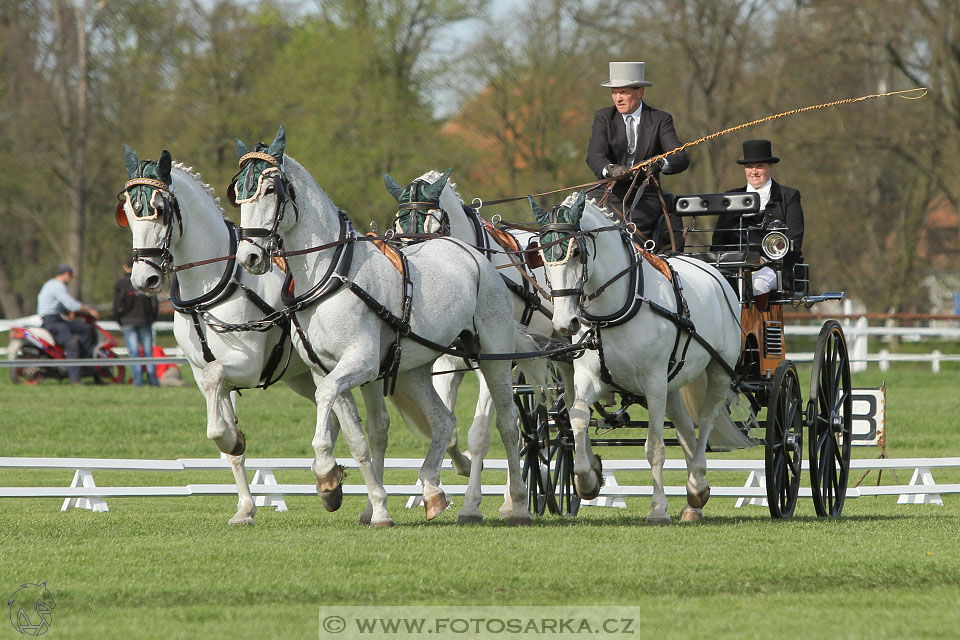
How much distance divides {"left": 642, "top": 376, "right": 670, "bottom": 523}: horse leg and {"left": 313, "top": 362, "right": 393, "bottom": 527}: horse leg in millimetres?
1781

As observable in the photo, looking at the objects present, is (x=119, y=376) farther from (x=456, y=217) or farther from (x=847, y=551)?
(x=847, y=551)

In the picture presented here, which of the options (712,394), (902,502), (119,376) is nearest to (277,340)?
(712,394)

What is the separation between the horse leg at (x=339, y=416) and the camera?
7.32 meters

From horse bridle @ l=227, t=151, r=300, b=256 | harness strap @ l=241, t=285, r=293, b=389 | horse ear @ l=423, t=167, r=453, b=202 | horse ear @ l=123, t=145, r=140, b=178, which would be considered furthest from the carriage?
horse ear @ l=123, t=145, r=140, b=178

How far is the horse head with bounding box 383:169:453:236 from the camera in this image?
897 centimetres

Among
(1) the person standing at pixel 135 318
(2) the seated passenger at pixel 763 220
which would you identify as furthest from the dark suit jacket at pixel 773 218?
(1) the person standing at pixel 135 318

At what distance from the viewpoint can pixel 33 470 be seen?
1353 centimetres

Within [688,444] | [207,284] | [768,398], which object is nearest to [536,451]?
[688,444]

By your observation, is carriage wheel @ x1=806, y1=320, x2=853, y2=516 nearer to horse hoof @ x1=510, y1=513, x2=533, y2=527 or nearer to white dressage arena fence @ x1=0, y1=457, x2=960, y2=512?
white dressage arena fence @ x1=0, y1=457, x2=960, y2=512

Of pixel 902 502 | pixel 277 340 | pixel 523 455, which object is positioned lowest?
pixel 902 502

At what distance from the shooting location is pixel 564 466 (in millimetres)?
10039

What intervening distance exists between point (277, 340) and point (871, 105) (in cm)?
2793

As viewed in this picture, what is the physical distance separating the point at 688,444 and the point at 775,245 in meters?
1.55

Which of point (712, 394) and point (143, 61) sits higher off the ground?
point (143, 61)
